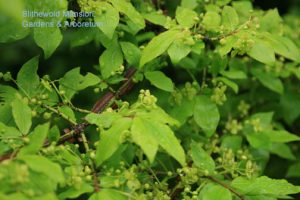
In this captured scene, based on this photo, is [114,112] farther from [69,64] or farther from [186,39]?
[69,64]

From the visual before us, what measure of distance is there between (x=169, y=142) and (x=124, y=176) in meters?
0.25

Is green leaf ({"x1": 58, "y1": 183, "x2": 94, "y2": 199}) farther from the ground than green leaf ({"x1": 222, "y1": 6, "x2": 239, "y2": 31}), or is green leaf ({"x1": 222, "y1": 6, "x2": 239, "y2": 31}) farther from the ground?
green leaf ({"x1": 222, "y1": 6, "x2": 239, "y2": 31})

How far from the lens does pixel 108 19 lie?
1.96 meters

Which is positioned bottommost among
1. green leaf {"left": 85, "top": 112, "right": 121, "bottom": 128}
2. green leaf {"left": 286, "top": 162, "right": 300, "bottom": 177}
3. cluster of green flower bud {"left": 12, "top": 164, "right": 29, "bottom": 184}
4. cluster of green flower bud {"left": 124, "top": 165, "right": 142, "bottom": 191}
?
green leaf {"left": 286, "top": 162, "right": 300, "bottom": 177}

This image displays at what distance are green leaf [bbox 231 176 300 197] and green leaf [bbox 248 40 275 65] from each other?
0.45 metres

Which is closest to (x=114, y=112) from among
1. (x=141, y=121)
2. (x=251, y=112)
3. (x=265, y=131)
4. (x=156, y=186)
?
(x=141, y=121)

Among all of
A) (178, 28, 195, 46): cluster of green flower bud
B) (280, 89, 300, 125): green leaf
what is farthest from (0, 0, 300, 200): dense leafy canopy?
(280, 89, 300, 125): green leaf

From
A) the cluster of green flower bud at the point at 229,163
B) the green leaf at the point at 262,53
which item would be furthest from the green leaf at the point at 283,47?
the cluster of green flower bud at the point at 229,163

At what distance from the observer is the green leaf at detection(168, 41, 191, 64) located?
195cm

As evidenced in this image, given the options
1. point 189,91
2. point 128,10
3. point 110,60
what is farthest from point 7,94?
point 189,91

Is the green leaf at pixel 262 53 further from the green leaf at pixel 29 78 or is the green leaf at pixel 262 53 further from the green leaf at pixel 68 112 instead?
the green leaf at pixel 29 78

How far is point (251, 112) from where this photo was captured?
10.1 ft

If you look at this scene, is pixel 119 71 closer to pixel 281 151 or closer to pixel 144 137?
pixel 144 137

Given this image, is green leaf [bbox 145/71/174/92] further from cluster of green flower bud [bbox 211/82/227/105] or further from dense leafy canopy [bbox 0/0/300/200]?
cluster of green flower bud [bbox 211/82/227/105]
